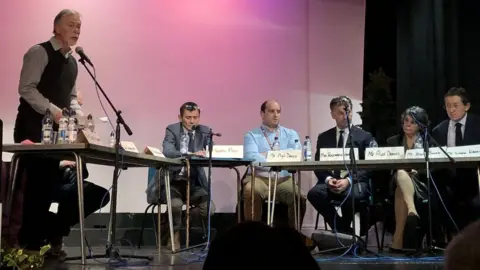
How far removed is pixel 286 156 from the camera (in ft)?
13.9

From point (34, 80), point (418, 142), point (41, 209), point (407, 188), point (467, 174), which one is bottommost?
point (41, 209)

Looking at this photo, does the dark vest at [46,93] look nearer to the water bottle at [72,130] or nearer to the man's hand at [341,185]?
the water bottle at [72,130]

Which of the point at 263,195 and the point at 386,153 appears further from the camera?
the point at 263,195

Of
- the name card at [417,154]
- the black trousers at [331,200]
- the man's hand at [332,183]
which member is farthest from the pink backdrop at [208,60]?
the name card at [417,154]

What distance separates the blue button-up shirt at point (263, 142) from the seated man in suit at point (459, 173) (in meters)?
1.31

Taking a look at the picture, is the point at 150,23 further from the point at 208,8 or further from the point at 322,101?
the point at 322,101

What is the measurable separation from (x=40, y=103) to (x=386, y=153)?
2233 millimetres

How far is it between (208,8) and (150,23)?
62 cm

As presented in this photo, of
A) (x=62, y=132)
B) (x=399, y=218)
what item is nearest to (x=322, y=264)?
(x=399, y=218)

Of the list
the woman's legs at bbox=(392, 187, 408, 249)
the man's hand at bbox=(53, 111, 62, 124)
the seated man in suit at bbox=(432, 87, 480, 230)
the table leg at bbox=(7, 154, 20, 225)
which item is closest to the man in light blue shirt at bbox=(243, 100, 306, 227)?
the woman's legs at bbox=(392, 187, 408, 249)

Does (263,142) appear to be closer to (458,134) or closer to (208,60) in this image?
(208,60)

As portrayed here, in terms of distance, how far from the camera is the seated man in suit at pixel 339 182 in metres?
4.52

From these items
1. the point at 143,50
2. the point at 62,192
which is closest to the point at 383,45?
the point at 143,50

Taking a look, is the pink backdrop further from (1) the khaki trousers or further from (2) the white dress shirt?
(2) the white dress shirt
